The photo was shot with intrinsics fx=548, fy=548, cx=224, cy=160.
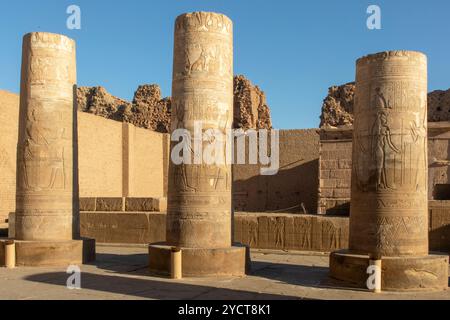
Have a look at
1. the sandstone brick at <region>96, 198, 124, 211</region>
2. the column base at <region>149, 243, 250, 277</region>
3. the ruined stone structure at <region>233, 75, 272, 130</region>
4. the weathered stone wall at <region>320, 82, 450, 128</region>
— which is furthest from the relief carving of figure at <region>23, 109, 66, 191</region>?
the ruined stone structure at <region>233, 75, 272, 130</region>

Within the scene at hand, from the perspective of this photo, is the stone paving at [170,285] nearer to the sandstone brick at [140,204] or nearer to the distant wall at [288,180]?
the sandstone brick at [140,204]

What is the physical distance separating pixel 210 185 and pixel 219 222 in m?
0.60

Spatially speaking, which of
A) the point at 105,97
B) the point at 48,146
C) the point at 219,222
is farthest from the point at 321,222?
the point at 105,97

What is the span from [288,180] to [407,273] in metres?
13.0

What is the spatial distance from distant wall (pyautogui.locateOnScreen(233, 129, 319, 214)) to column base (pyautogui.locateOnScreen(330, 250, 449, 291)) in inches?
478

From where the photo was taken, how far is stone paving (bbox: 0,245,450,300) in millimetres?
6906

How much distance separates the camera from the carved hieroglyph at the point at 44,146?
9641 millimetres

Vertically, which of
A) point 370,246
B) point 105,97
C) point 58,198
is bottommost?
point 370,246

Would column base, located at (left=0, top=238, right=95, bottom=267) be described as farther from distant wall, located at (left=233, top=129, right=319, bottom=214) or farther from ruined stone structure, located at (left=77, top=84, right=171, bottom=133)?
→ ruined stone structure, located at (left=77, top=84, right=171, bottom=133)

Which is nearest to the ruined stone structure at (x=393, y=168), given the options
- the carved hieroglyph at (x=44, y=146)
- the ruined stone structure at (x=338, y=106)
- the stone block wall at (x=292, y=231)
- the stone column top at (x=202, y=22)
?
the stone column top at (x=202, y=22)
